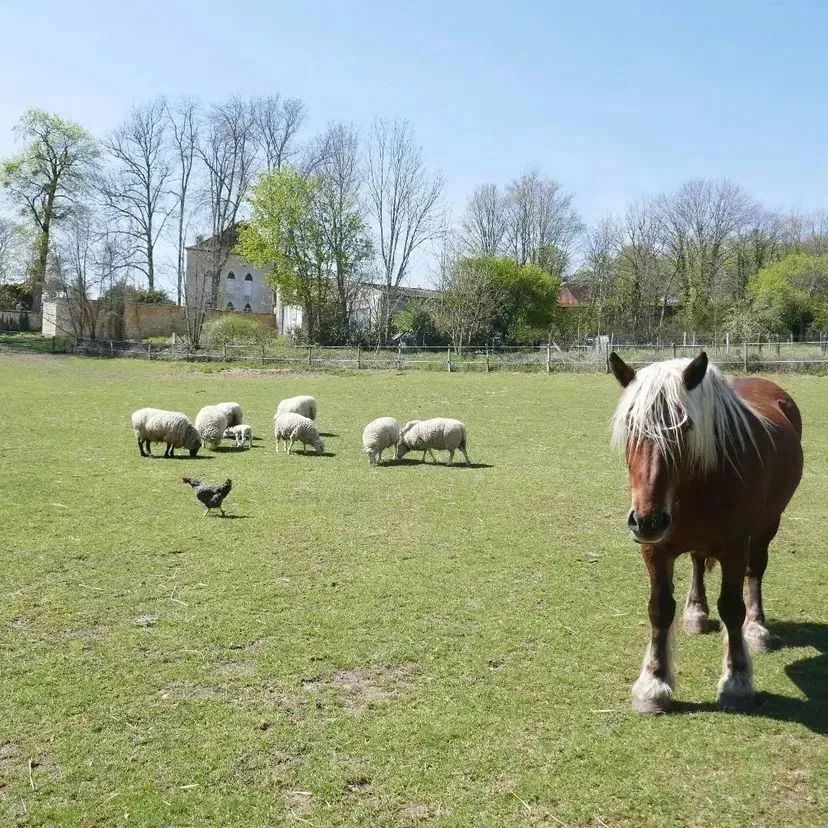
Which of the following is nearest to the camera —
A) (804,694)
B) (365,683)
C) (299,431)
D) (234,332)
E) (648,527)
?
(648,527)

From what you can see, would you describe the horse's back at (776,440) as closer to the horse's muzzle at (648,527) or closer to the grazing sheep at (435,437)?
the horse's muzzle at (648,527)

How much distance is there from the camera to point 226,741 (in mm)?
4312

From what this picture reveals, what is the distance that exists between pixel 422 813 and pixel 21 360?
144 feet

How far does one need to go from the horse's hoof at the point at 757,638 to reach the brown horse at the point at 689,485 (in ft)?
3.28

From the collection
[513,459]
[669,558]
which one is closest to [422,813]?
[669,558]

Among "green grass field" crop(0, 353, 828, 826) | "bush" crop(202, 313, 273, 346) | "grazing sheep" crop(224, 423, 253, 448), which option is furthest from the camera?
"bush" crop(202, 313, 273, 346)

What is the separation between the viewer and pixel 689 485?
4598mm

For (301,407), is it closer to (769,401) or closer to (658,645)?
(769,401)

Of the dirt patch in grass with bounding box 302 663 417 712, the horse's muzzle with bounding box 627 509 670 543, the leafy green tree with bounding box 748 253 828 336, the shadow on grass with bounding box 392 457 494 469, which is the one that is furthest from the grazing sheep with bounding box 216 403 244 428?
the leafy green tree with bounding box 748 253 828 336

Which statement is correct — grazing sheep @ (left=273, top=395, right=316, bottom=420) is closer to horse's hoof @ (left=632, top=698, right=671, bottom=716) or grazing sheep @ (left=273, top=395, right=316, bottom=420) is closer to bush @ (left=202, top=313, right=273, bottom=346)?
horse's hoof @ (left=632, top=698, right=671, bottom=716)

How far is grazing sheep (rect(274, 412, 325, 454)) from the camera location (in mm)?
15414

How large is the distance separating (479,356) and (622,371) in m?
34.4

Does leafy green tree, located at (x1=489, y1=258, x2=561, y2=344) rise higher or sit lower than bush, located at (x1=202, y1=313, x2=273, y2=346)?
higher

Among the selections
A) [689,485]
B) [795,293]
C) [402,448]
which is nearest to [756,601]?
[689,485]
